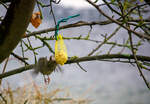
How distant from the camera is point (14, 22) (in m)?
0.88

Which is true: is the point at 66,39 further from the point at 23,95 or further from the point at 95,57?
the point at 23,95

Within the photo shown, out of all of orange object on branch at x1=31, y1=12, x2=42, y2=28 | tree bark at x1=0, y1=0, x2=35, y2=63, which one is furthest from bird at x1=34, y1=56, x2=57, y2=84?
orange object on branch at x1=31, y1=12, x2=42, y2=28

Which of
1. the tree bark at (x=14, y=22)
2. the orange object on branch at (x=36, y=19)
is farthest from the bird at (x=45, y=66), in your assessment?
the orange object on branch at (x=36, y=19)

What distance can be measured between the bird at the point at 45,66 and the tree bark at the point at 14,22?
13 centimetres

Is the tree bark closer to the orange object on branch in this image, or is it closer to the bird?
the bird

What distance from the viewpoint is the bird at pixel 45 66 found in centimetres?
95

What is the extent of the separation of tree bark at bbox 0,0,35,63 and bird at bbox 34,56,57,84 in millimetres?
134

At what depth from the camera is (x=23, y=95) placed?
268cm

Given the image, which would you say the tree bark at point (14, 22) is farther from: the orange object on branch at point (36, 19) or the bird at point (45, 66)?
the orange object on branch at point (36, 19)

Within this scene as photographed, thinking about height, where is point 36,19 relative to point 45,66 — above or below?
above

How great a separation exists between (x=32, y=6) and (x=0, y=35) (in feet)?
0.63

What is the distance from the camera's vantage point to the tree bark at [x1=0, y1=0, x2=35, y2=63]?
0.85 meters

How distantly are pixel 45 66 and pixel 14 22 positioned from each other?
8.9 inches

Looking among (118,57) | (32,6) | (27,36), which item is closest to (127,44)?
(118,57)
